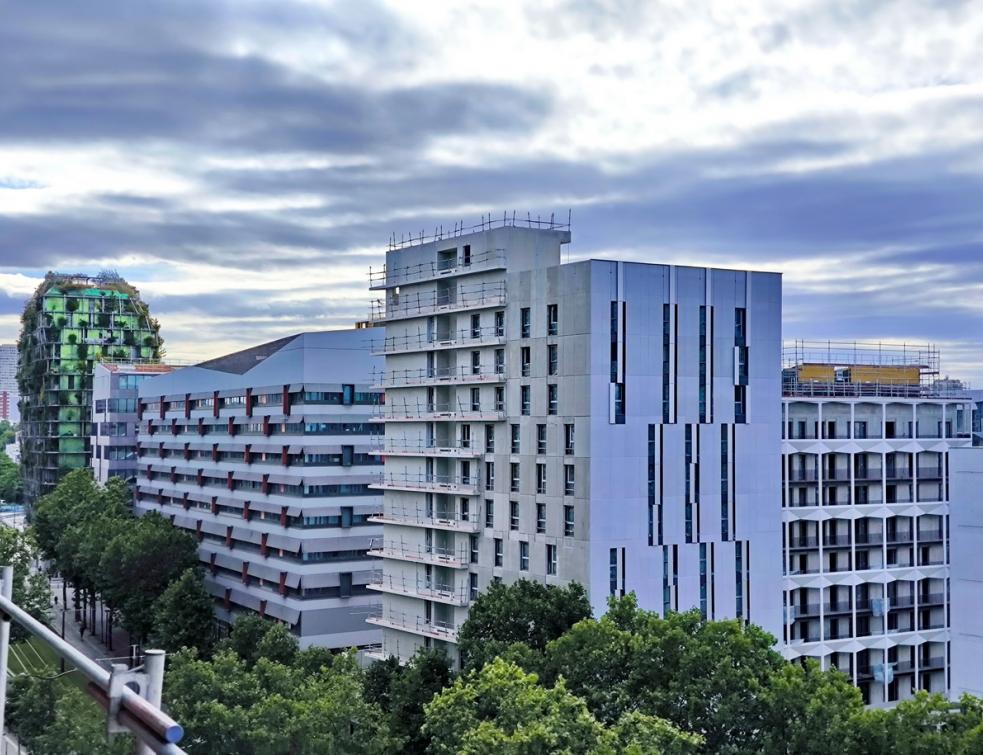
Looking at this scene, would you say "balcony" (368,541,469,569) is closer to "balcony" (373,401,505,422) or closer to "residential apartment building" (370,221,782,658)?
"residential apartment building" (370,221,782,658)

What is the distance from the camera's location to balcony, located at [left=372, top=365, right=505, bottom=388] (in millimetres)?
62844

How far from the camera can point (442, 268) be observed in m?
67.9

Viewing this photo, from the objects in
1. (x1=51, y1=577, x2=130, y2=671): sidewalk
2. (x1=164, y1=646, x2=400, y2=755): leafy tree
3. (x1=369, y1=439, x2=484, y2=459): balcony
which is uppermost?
(x1=369, y1=439, x2=484, y2=459): balcony

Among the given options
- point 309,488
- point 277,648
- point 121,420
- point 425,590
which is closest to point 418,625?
point 425,590

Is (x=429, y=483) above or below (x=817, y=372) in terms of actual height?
below

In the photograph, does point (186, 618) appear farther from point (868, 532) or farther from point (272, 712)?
point (868, 532)

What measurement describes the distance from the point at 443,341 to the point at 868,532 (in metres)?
30.9

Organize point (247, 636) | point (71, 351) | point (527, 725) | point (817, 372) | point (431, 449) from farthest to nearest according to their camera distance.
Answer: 1. point (71, 351)
2. point (817, 372)
3. point (431, 449)
4. point (247, 636)
5. point (527, 725)

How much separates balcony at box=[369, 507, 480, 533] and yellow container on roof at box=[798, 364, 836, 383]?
28.9 meters

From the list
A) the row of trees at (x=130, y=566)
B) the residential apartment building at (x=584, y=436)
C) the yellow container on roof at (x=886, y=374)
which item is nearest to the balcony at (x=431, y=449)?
the residential apartment building at (x=584, y=436)

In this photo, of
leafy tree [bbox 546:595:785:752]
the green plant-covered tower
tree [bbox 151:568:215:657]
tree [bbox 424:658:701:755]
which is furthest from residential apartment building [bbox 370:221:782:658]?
the green plant-covered tower

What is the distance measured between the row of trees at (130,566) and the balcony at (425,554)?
14.0m

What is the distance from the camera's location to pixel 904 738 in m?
33.8

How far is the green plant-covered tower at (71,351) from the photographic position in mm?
148625
